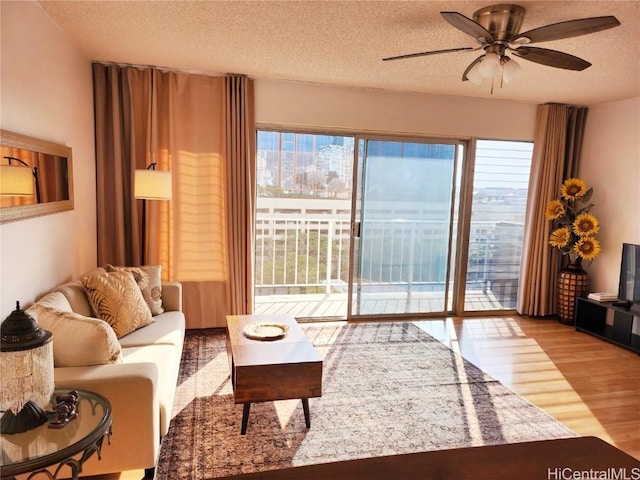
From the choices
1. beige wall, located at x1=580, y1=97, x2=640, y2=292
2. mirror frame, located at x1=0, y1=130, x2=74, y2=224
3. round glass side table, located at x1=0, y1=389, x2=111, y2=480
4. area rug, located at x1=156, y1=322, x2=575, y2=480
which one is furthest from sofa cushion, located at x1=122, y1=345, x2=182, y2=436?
beige wall, located at x1=580, y1=97, x2=640, y2=292


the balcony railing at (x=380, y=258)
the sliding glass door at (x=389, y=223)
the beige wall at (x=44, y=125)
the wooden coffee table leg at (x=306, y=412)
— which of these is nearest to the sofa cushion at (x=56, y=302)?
the beige wall at (x=44, y=125)

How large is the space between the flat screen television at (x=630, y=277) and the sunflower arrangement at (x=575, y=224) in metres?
0.34

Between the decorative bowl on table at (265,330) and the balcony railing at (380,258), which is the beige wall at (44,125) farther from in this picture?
the balcony railing at (380,258)

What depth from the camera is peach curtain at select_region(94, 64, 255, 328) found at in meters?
3.97

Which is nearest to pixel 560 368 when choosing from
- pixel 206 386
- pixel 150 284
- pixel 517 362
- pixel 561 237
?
pixel 517 362

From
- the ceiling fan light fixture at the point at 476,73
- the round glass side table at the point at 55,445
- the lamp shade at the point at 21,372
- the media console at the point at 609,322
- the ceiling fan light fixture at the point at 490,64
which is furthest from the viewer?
the media console at the point at 609,322

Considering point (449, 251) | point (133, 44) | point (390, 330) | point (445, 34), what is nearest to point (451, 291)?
point (449, 251)

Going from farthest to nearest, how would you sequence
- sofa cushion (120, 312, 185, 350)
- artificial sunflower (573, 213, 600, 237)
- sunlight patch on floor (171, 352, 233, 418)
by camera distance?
artificial sunflower (573, 213, 600, 237), sunlight patch on floor (171, 352, 233, 418), sofa cushion (120, 312, 185, 350)

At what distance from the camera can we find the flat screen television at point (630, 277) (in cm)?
423

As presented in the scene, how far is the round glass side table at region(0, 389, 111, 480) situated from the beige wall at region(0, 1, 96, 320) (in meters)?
0.92

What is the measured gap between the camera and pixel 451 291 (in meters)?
5.19

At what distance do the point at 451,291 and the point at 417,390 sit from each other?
2269 mm

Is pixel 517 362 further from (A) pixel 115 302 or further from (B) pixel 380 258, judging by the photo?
(A) pixel 115 302

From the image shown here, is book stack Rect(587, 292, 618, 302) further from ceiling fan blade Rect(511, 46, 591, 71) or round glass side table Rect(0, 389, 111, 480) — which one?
round glass side table Rect(0, 389, 111, 480)
